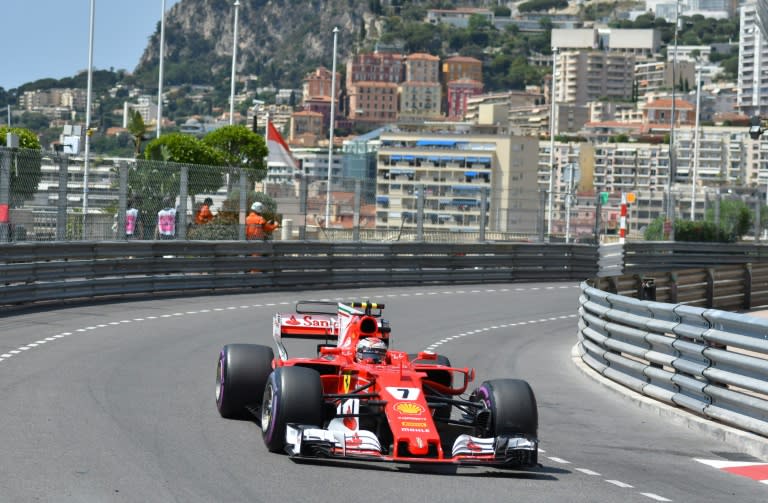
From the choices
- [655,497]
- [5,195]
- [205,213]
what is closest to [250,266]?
[205,213]

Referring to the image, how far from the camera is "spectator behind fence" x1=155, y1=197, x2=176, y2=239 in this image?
2414 cm

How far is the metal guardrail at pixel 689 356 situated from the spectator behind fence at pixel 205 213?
36.8 ft

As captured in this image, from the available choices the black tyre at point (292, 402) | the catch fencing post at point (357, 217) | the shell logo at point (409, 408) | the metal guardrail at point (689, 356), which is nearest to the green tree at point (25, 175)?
the metal guardrail at point (689, 356)

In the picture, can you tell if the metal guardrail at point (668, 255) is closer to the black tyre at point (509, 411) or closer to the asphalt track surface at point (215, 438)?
the asphalt track surface at point (215, 438)

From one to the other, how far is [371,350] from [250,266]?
16.1 metres

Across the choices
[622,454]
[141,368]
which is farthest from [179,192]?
[622,454]

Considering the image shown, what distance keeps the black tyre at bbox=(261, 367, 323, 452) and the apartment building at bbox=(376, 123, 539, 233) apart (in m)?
20.2

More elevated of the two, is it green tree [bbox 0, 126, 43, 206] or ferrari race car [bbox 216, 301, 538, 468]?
green tree [bbox 0, 126, 43, 206]

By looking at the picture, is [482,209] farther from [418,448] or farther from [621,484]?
[418,448]

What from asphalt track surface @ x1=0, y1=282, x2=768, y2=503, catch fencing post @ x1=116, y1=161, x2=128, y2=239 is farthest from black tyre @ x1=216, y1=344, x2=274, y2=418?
catch fencing post @ x1=116, y1=161, x2=128, y2=239

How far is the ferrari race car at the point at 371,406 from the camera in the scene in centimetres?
870

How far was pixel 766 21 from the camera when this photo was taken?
2747 centimetres

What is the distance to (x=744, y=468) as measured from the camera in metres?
9.73

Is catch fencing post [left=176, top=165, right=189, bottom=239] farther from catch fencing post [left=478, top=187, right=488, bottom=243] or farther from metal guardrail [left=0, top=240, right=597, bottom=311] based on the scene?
catch fencing post [left=478, top=187, right=488, bottom=243]
